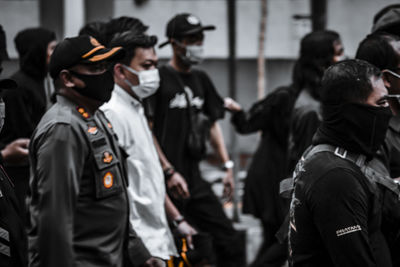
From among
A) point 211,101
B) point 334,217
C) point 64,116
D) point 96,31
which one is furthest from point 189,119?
point 334,217

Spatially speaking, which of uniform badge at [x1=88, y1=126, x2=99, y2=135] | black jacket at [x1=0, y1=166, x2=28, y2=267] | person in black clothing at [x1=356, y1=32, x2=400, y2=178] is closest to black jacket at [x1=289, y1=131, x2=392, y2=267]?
person in black clothing at [x1=356, y1=32, x2=400, y2=178]

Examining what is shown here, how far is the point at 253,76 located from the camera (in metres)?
9.00

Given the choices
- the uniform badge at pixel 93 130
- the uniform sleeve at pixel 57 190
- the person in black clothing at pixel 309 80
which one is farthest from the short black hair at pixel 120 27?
the uniform sleeve at pixel 57 190

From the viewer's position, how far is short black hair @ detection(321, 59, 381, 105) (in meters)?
3.34

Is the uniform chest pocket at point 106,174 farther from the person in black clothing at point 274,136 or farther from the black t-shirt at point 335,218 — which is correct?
the person in black clothing at point 274,136

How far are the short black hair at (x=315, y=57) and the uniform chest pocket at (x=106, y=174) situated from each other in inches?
96.4

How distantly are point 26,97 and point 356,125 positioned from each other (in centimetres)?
280

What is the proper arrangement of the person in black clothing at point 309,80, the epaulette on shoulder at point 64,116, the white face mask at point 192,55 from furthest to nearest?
the white face mask at point 192,55
the person in black clothing at point 309,80
the epaulette on shoulder at point 64,116

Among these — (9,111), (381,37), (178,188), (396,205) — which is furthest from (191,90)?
(396,205)

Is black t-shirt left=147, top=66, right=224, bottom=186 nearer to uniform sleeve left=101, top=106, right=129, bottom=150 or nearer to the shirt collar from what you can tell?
the shirt collar

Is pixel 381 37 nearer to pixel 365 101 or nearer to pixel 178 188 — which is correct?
pixel 365 101

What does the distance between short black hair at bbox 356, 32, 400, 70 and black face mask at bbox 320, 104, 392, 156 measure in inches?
35.3

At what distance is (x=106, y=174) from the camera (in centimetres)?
340

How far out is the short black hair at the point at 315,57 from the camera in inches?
222
